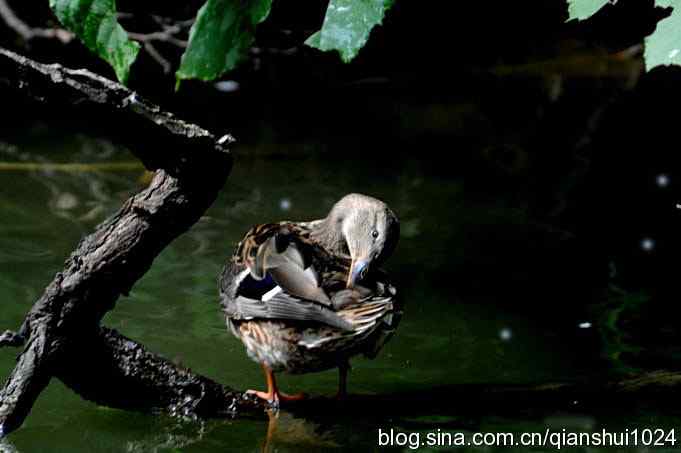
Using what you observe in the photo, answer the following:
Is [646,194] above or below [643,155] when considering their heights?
below

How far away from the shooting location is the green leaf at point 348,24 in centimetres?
289

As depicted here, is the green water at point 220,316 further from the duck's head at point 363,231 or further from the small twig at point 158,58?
the small twig at point 158,58

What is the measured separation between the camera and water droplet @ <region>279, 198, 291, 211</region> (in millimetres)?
7102

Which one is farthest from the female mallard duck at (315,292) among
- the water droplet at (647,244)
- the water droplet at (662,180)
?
the water droplet at (662,180)

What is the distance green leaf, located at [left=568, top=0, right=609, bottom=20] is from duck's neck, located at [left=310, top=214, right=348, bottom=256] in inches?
68.1

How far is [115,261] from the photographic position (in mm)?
3758

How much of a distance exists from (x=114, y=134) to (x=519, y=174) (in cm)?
514

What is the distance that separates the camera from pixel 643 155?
8.83 metres

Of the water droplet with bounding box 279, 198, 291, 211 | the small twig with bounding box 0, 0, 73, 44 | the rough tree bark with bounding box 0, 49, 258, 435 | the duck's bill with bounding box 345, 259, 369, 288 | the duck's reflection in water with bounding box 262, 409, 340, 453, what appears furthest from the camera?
the small twig with bounding box 0, 0, 73, 44

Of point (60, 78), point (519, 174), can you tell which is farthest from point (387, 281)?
point (519, 174)

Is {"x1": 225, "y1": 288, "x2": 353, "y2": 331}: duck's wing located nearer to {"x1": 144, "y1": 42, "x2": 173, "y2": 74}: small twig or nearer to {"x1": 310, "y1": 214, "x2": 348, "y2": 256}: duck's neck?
{"x1": 310, "y1": 214, "x2": 348, "y2": 256}: duck's neck

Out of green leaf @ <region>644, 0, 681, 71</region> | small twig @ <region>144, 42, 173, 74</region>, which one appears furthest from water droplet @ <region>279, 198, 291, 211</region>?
green leaf @ <region>644, 0, 681, 71</region>

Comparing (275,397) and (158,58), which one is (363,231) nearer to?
(275,397)

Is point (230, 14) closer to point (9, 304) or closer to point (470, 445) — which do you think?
point (470, 445)
